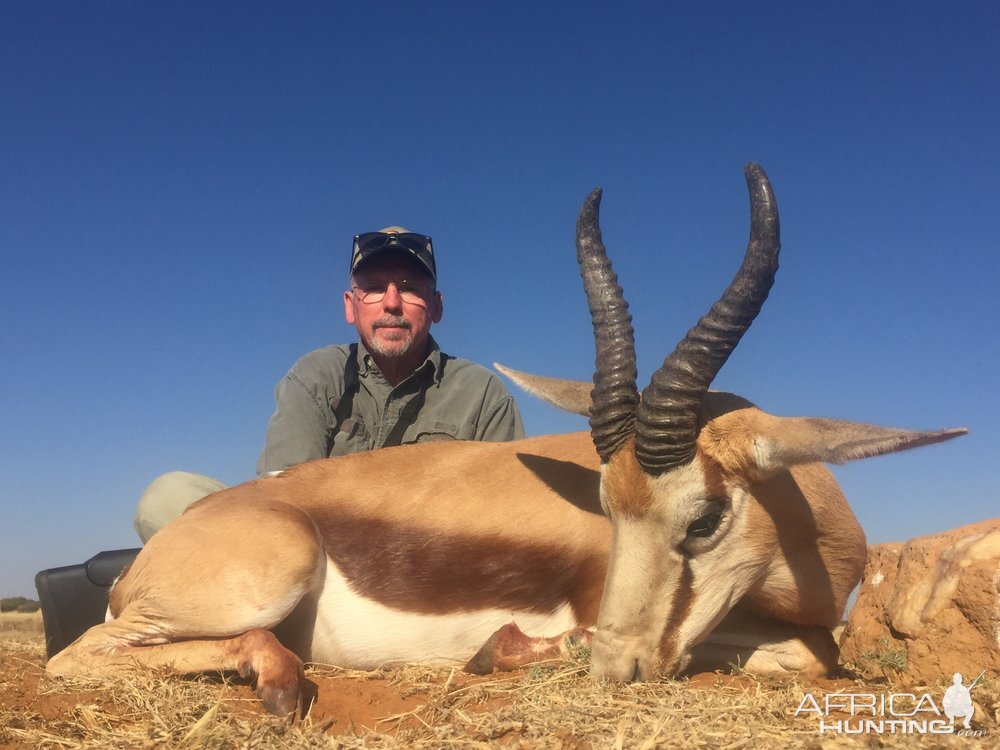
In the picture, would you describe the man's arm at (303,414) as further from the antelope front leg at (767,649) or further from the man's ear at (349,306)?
the antelope front leg at (767,649)

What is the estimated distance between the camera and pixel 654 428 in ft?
A: 12.6

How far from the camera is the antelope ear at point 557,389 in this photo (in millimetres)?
4805

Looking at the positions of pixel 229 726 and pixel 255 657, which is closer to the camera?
pixel 229 726

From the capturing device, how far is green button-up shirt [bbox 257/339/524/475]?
20.7 feet

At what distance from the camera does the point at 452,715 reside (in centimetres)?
340

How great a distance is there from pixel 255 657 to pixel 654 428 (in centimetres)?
215

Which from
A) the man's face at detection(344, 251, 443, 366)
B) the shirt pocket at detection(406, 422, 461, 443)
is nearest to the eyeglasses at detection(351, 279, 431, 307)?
the man's face at detection(344, 251, 443, 366)

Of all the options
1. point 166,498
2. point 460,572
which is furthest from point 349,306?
point 460,572

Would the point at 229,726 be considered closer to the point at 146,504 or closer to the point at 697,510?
the point at 697,510

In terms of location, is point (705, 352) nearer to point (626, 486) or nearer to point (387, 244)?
point (626, 486)

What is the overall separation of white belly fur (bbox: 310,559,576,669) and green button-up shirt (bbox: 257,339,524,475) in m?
1.94

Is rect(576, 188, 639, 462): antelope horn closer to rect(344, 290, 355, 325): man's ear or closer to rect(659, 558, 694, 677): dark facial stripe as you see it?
rect(659, 558, 694, 677): dark facial stripe

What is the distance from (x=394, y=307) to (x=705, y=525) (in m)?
3.81

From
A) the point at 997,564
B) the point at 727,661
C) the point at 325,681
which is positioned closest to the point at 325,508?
the point at 325,681
